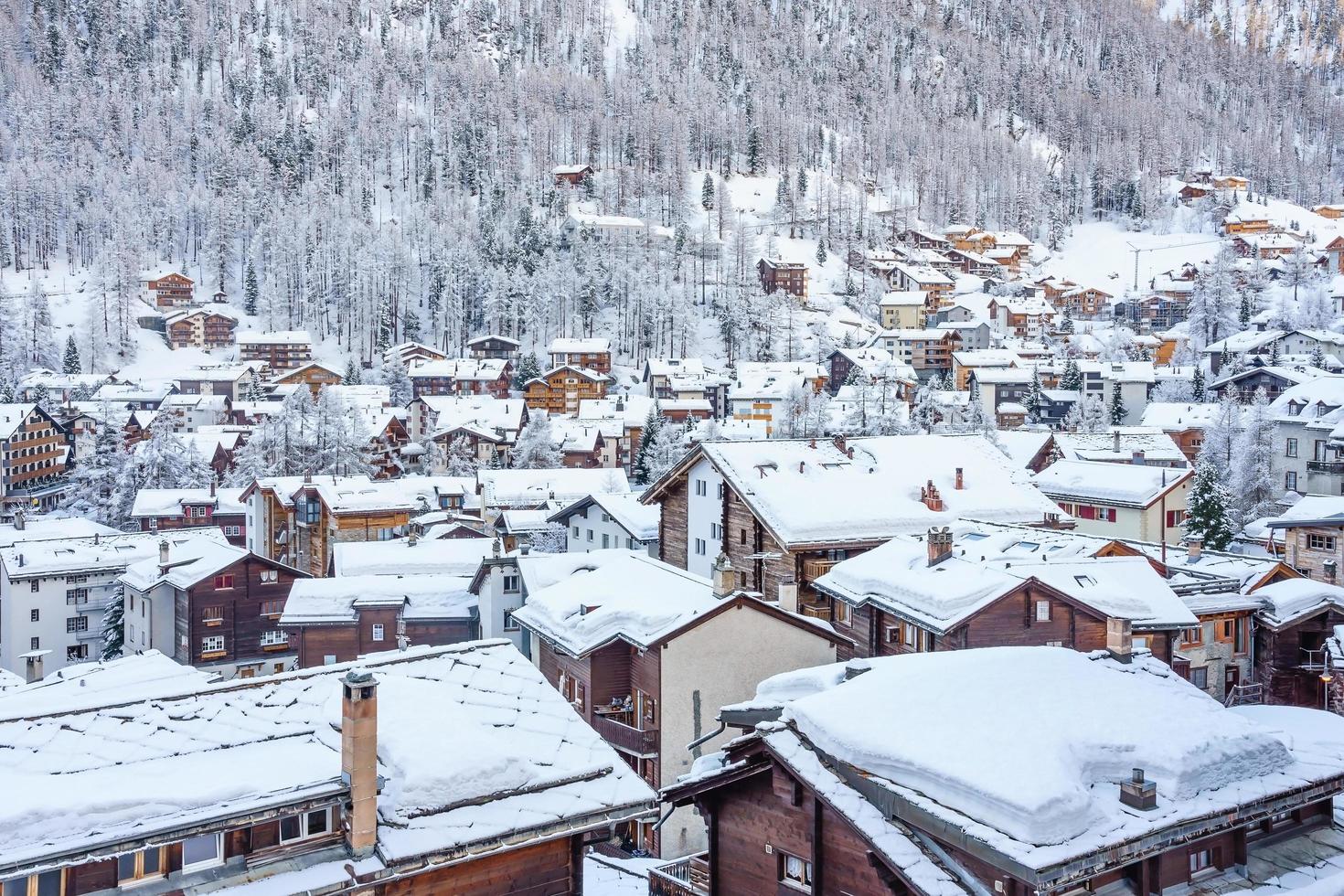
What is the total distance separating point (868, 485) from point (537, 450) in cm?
5214

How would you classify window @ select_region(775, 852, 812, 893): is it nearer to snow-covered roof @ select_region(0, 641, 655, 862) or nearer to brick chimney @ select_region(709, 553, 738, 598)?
snow-covered roof @ select_region(0, 641, 655, 862)

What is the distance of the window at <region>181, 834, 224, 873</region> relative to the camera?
10711 mm

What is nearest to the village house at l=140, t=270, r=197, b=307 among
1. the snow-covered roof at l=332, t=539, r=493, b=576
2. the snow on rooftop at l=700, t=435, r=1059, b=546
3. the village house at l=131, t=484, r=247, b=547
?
the village house at l=131, t=484, r=247, b=547

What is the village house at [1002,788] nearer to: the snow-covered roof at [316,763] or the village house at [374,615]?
the snow-covered roof at [316,763]

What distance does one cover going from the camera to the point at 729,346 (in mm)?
128375

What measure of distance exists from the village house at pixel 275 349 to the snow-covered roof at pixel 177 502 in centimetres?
5219

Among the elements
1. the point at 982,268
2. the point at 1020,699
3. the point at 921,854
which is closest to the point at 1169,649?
the point at 1020,699

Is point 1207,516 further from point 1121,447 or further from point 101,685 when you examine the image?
point 101,685

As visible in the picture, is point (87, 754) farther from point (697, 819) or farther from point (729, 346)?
point (729, 346)

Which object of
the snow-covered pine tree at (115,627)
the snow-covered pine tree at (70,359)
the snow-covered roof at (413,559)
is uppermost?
the snow-covered pine tree at (70,359)

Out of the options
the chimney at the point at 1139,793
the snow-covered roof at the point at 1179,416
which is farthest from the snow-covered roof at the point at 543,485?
the chimney at the point at 1139,793

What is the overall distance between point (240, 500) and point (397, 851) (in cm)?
5936

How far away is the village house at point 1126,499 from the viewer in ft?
166

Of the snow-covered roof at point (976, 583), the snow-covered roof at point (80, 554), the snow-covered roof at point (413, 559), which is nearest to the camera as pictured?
the snow-covered roof at point (976, 583)
